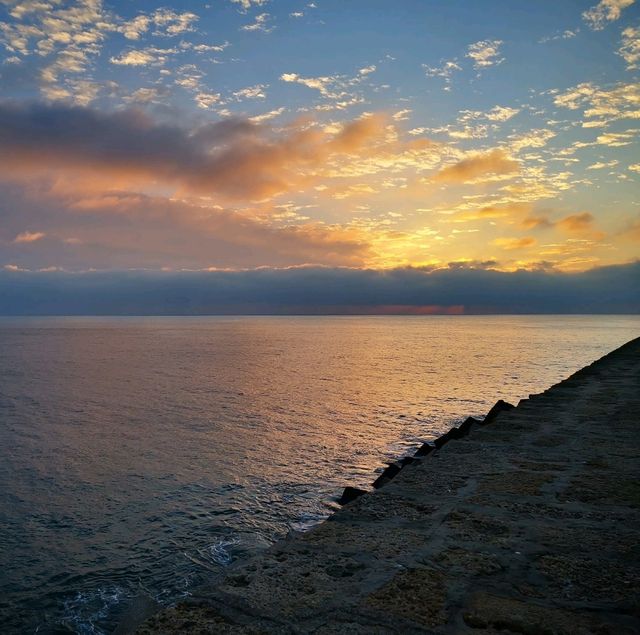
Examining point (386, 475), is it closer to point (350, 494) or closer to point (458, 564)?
point (350, 494)

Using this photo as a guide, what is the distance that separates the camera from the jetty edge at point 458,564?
Result: 3484 millimetres

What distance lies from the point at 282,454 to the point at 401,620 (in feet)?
48.5

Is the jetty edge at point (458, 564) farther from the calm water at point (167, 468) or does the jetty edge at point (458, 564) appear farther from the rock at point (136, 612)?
the calm water at point (167, 468)

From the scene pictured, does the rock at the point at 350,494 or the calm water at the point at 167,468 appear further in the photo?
the rock at the point at 350,494

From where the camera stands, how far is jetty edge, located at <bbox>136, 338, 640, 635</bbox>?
11.4 feet

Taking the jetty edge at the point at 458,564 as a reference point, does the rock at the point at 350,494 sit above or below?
below

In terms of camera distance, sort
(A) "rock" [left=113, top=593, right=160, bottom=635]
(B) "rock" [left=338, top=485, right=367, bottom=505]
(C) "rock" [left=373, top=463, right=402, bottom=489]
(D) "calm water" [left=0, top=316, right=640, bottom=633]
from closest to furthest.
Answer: (A) "rock" [left=113, top=593, right=160, bottom=635] < (D) "calm water" [left=0, top=316, right=640, bottom=633] < (B) "rock" [left=338, top=485, right=367, bottom=505] < (C) "rock" [left=373, top=463, right=402, bottom=489]

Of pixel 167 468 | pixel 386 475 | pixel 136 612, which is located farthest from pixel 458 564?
pixel 167 468

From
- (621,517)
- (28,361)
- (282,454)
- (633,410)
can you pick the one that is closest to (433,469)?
(621,517)

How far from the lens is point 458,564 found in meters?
4.32

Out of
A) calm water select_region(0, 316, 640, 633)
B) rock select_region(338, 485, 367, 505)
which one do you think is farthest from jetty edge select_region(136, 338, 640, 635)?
calm water select_region(0, 316, 640, 633)

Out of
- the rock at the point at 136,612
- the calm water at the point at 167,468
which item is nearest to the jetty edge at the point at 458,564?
the rock at the point at 136,612

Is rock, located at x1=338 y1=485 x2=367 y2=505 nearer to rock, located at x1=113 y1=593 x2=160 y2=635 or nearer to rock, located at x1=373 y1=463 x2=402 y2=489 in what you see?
rock, located at x1=373 y1=463 x2=402 y2=489

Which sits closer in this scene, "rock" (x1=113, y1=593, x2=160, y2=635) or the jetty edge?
the jetty edge
